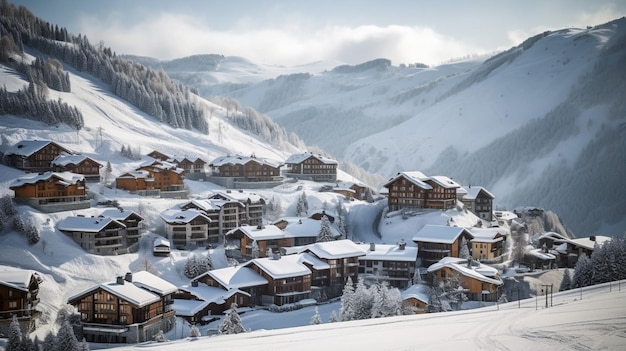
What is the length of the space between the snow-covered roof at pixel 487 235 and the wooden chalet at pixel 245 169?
4215cm

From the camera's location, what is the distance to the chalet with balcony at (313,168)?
12275cm

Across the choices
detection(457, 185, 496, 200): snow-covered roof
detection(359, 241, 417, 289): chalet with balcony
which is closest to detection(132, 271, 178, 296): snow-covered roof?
detection(359, 241, 417, 289): chalet with balcony

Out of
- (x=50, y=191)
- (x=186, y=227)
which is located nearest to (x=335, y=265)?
(x=186, y=227)

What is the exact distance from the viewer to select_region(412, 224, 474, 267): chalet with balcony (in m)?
77.6

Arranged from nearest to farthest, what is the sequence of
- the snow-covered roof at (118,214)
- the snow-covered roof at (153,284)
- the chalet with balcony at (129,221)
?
1. the snow-covered roof at (153,284)
2. the snow-covered roof at (118,214)
3. the chalet with balcony at (129,221)

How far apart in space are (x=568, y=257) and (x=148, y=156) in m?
73.9

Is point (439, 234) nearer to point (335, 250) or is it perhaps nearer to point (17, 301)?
point (335, 250)

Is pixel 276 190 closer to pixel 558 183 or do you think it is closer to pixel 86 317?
pixel 86 317

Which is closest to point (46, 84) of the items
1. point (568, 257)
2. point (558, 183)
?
point (568, 257)

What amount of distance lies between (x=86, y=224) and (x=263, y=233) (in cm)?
2188

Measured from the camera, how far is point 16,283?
51.2m

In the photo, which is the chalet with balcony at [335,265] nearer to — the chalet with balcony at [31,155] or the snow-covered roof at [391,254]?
the snow-covered roof at [391,254]

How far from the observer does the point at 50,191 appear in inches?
2854

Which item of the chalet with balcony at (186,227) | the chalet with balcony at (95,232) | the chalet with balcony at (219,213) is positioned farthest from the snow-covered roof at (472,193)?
the chalet with balcony at (95,232)
